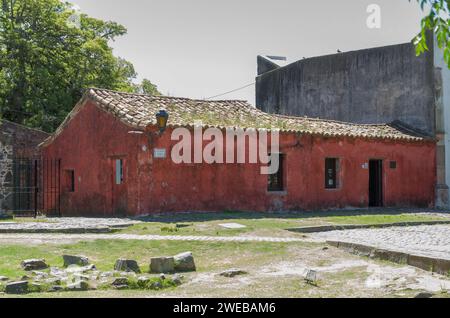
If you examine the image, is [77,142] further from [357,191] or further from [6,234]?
[357,191]

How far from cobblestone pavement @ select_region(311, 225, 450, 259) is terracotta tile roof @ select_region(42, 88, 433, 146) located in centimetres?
579

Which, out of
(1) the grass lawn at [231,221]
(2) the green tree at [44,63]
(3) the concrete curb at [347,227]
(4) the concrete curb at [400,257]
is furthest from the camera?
(2) the green tree at [44,63]

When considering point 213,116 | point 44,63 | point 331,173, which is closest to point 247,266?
point 213,116

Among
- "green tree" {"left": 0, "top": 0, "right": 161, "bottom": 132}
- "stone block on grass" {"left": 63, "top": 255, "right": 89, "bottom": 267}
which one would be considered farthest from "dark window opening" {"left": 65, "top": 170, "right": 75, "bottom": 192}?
"stone block on grass" {"left": 63, "top": 255, "right": 89, "bottom": 267}

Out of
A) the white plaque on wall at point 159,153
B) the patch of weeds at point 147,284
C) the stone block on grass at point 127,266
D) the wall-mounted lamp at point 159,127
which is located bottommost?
the patch of weeds at point 147,284

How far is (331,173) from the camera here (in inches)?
828

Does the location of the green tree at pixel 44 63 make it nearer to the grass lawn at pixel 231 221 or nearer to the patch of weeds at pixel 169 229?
the grass lawn at pixel 231 221

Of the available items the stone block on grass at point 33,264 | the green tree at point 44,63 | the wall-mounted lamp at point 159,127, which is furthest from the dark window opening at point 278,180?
the green tree at point 44,63

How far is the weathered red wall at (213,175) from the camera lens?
16344 millimetres

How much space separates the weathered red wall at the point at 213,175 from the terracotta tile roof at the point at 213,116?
375 mm

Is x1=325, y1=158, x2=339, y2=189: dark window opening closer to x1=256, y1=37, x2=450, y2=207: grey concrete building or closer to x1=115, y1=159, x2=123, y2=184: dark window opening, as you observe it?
x1=256, y1=37, x2=450, y2=207: grey concrete building

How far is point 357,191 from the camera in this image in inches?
837

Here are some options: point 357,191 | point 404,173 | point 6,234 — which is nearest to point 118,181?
point 6,234

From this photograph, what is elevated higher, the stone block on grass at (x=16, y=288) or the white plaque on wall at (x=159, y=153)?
→ the white plaque on wall at (x=159, y=153)
